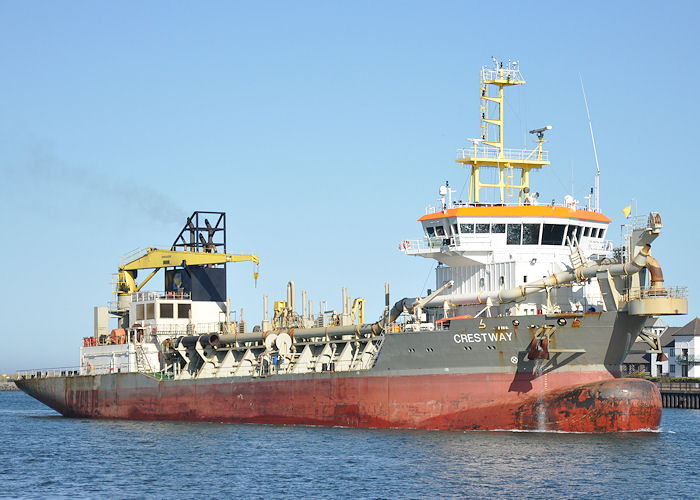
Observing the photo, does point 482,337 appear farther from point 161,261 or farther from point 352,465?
point 161,261

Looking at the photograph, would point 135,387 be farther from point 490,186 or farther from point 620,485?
point 620,485

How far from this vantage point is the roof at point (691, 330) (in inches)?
3560

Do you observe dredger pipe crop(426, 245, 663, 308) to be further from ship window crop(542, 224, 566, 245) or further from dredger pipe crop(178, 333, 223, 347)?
dredger pipe crop(178, 333, 223, 347)

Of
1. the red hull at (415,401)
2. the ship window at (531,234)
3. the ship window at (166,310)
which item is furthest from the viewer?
the ship window at (166,310)

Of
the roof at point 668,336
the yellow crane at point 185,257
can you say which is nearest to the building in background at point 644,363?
the roof at point 668,336

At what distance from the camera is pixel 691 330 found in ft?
299

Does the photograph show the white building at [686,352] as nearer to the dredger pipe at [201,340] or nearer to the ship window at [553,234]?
the ship window at [553,234]

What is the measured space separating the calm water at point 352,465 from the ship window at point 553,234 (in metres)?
9.32

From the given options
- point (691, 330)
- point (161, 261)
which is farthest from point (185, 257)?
point (691, 330)

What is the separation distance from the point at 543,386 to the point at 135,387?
74.4ft

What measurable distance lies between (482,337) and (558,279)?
367cm

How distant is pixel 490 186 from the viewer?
152ft

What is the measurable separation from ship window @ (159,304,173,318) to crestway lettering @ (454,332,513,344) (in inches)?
777

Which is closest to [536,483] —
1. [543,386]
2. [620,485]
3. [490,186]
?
[620,485]
